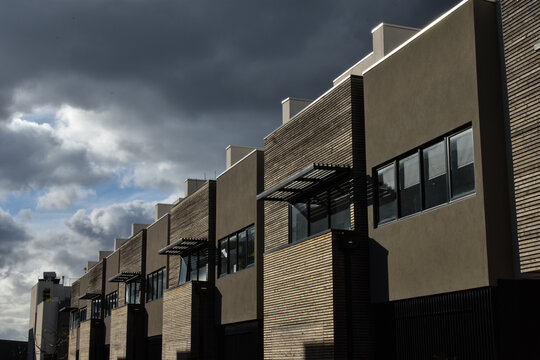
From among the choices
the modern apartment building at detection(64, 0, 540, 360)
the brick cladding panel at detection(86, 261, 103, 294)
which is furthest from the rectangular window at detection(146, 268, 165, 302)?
the brick cladding panel at detection(86, 261, 103, 294)

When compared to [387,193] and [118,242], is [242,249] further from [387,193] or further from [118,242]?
[118,242]

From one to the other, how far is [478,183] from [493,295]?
7.86 ft

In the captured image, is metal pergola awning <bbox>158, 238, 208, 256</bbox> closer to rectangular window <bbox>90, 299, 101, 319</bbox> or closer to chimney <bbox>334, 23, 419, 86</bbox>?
chimney <bbox>334, 23, 419, 86</bbox>

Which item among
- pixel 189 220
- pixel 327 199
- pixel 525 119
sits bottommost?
pixel 327 199

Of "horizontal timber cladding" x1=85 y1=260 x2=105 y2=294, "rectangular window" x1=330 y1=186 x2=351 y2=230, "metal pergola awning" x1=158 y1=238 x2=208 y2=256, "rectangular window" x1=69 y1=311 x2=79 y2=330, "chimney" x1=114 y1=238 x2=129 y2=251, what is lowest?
"rectangular window" x1=69 y1=311 x2=79 y2=330

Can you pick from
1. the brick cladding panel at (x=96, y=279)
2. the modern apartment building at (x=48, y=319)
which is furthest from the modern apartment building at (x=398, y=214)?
the modern apartment building at (x=48, y=319)

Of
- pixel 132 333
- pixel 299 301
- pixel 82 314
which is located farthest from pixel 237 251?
pixel 82 314

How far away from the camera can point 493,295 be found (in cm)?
1636

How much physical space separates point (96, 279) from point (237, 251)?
99.1 ft

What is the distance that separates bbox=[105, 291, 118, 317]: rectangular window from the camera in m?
50.6

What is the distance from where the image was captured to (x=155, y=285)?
4134 centimetres

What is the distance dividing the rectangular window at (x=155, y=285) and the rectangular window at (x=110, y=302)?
794 centimetres

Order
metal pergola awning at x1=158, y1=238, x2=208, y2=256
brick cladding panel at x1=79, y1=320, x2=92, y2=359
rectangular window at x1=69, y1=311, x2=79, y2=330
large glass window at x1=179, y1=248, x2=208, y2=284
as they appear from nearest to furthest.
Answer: metal pergola awning at x1=158, y1=238, x2=208, y2=256, large glass window at x1=179, y1=248, x2=208, y2=284, brick cladding panel at x1=79, y1=320, x2=92, y2=359, rectangular window at x1=69, y1=311, x2=79, y2=330

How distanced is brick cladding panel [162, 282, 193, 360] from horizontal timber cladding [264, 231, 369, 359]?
912cm
